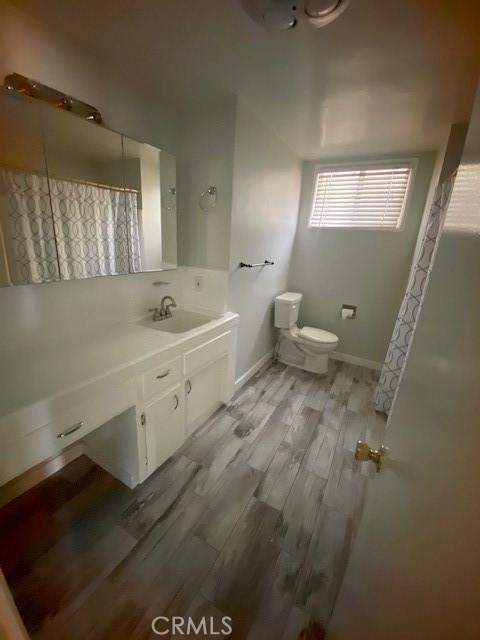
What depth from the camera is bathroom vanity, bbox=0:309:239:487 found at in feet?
2.95

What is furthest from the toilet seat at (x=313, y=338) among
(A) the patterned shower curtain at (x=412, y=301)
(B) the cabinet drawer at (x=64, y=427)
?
(B) the cabinet drawer at (x=64, y=427)

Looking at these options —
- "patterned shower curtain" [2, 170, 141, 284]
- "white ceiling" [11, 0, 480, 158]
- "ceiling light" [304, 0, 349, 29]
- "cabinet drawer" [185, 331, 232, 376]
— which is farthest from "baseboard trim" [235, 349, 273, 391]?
"ceiling light" [304, 0, 349, 29]

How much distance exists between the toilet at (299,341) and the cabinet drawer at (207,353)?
3.39 feet

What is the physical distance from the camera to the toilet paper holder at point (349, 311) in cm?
295

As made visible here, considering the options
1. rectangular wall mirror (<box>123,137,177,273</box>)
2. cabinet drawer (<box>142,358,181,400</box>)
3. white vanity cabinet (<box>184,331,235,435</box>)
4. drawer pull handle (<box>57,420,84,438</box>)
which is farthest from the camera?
white vanity cabinet (<box>184,331,235,435</box>)

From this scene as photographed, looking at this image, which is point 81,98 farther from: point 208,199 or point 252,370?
point 252,370

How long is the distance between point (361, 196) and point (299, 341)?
5.63 feet

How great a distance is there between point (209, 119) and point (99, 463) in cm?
239

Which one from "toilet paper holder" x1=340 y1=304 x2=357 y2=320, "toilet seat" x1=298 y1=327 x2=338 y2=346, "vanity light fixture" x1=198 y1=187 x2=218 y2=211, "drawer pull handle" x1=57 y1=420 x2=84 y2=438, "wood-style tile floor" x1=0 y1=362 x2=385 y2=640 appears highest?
"vanity light fixture" x1=198 y1=187 x2=218 y2=211

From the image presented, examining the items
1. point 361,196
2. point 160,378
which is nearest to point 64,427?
point 160,378

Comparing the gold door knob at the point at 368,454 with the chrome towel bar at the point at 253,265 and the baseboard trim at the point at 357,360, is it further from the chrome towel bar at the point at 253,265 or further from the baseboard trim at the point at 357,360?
the baseboard trim at the point at 357,360

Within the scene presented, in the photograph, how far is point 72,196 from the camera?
1.28 metres

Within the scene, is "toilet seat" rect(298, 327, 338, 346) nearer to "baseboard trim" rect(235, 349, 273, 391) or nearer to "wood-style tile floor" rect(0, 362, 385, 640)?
"baseboard trim" rect(235, 349, 273, 391)

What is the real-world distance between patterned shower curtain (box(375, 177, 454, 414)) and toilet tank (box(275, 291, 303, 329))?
40.6 inches
